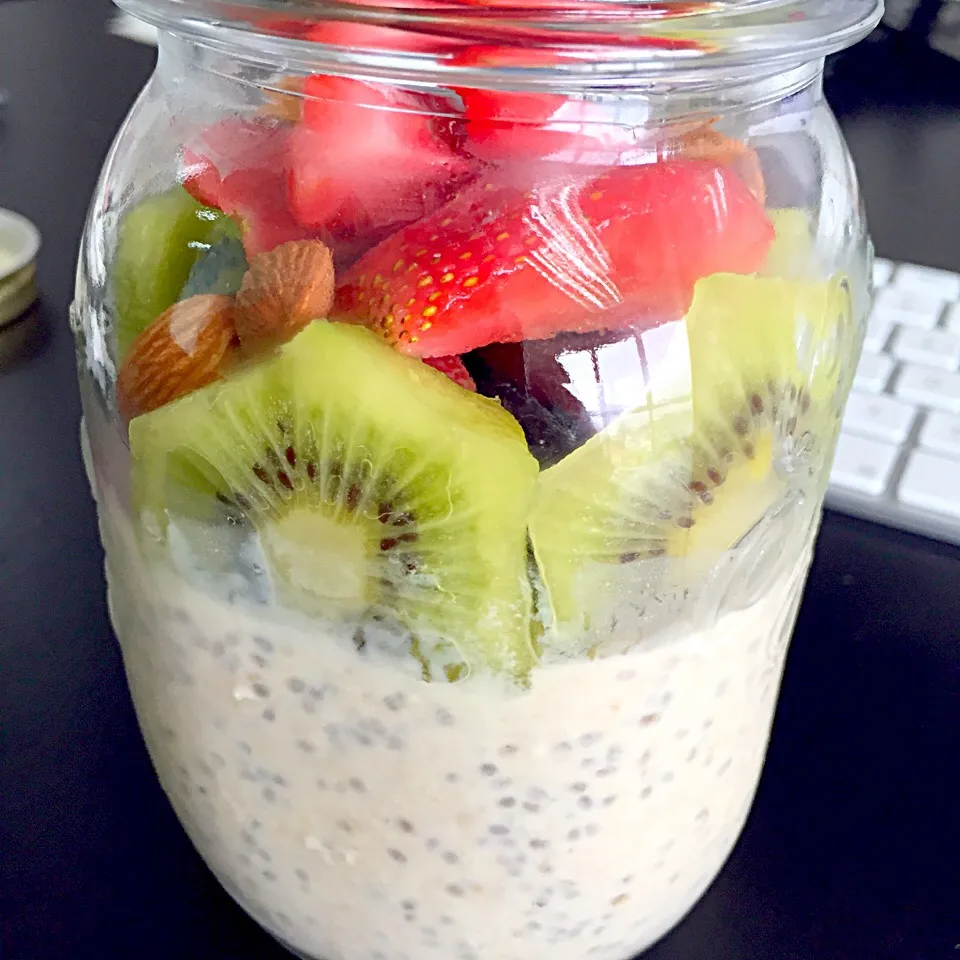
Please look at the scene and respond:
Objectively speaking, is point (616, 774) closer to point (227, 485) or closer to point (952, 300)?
point (227, 485)

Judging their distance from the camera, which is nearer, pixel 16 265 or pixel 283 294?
pixel 283 294

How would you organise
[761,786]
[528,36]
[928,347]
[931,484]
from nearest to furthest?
[528,36] < [761,786] < [931,484] < [928,347]

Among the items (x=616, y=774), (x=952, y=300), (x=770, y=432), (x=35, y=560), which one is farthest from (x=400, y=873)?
(x=952, y=300)

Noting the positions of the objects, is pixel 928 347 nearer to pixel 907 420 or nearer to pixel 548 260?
pixel 907 420

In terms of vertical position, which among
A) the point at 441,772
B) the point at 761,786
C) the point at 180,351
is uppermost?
the point at 180,351

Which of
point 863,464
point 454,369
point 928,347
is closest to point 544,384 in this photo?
point 454,369

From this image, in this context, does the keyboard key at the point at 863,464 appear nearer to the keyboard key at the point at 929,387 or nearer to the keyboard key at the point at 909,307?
the keyboard key at the point at 929,387

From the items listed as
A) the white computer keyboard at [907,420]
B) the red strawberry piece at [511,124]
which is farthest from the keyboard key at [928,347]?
the red strawberry piece at [511,124]
